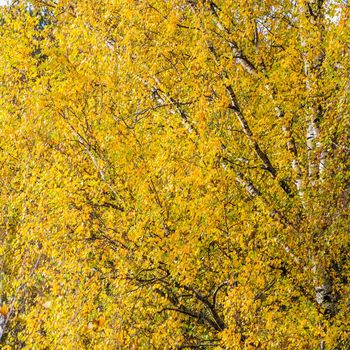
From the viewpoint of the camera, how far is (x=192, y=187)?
851 cm

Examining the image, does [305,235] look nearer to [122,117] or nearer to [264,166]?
[264,166]

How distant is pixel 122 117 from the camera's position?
9789 mm

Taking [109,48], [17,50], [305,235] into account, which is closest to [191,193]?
[305,235]

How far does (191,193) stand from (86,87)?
10.8ft

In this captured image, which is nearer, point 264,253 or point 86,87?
point 264,253

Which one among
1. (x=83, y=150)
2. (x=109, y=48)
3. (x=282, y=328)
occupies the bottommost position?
(x=282, y=328)

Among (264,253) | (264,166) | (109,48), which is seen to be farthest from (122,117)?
(264,253)

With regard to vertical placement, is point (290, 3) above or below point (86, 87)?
above

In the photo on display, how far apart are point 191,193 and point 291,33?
14.3 ft

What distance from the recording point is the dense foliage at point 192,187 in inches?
316

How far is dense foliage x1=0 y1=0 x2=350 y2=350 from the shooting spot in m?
8.02

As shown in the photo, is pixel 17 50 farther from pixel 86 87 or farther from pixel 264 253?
pixel 264 253

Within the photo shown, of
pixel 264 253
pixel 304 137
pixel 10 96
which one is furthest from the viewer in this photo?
pixel 10 96

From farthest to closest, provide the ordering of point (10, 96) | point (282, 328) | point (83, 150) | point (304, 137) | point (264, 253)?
point (10, 96)
point (304, 137)
point (83, 150)
point (264, 253)
point (282, 328)
